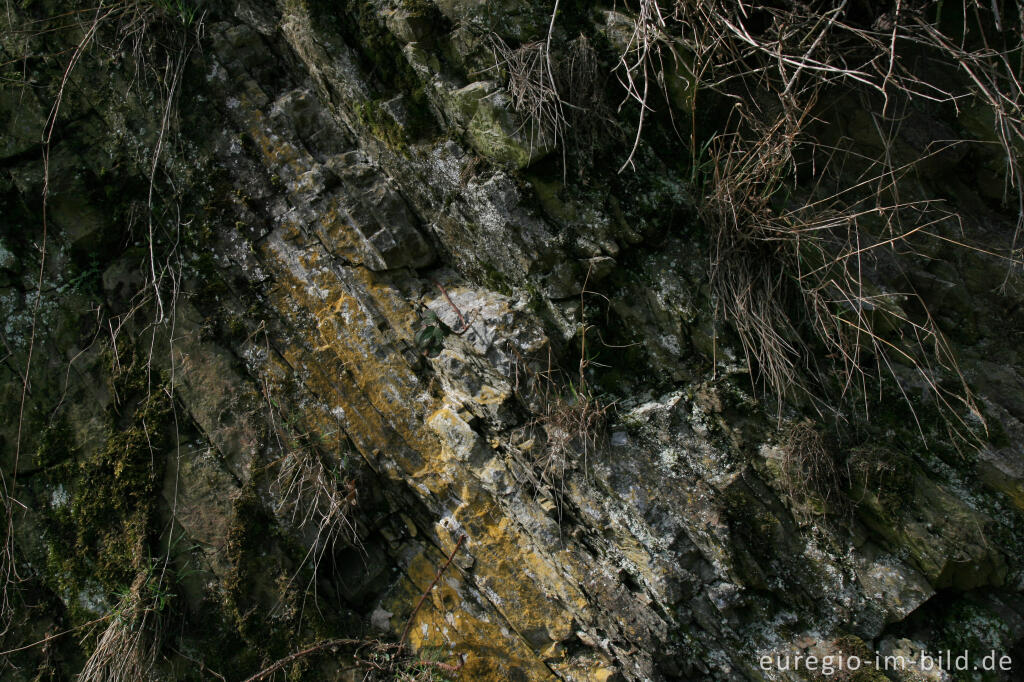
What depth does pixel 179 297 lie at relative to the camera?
2.82m

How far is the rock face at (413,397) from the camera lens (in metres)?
2.43

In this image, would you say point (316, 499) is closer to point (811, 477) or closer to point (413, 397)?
A: point (413, 397)

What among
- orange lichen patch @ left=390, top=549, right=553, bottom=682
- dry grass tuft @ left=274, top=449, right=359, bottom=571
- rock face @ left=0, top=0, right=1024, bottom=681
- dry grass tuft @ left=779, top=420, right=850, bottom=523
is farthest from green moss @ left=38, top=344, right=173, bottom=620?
dry grass tuft @ left=779, top=420, right=850, bottom=523

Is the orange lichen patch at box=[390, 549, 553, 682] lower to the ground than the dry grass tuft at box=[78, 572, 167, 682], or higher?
lower

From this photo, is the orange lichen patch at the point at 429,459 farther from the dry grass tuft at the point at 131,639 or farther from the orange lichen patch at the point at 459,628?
the dry grass tuft at the point at 131,639

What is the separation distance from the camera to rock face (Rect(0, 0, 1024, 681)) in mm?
2426

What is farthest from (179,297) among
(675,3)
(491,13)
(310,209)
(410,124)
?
(675,3)

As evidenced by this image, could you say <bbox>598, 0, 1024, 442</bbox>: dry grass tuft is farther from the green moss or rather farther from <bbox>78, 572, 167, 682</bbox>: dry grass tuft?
<bbox>78, 572, 167, 682</bbox>: dry grass tuft

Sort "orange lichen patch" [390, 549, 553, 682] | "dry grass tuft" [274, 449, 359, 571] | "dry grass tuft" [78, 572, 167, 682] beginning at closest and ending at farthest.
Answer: "dry grass tuft" [78, 572, 167, 682]
"orange lichen patch" [390, 549, 553, 682]
"dry grass tuft" [274, 449, 359, 571]

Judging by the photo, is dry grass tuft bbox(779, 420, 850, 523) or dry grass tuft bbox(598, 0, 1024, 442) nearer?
dry grass tuft bbox(779, 420, 850, 523)

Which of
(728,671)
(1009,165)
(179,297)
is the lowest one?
(728,671)

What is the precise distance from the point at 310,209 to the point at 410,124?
2.06 ft

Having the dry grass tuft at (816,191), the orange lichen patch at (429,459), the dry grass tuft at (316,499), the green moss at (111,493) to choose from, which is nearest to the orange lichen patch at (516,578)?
the orange lichen patch at (429,459)

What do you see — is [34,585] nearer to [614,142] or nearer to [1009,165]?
[614,142]
